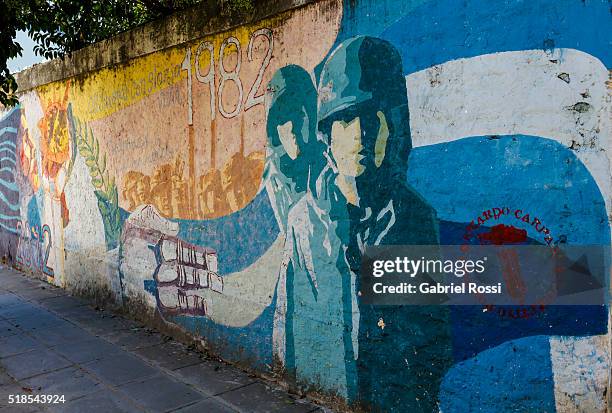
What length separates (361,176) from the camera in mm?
3596

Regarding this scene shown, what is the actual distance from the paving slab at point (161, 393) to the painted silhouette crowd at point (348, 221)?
79 centimetres

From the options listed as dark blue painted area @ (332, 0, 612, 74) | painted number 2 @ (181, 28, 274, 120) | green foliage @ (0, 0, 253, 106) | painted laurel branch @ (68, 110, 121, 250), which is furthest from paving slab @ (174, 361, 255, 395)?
green foliage @ (0, 0, 253, 106)

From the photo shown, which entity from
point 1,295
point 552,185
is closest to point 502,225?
point 552,185

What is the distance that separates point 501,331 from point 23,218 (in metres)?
8.41

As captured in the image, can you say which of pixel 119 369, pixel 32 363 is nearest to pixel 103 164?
pixel 32 363

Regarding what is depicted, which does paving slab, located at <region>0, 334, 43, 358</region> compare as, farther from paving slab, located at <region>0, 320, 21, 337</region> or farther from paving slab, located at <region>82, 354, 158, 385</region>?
paving slab, located at <region>82, 354, 158, 385</region>

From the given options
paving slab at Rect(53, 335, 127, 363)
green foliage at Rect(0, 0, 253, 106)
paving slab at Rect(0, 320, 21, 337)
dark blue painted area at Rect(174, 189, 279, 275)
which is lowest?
paving slab at Rect(53, 335, 127, 363)

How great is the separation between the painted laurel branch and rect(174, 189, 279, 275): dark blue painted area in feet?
5.92

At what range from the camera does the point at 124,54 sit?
596cm

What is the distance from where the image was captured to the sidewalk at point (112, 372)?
3979 mm

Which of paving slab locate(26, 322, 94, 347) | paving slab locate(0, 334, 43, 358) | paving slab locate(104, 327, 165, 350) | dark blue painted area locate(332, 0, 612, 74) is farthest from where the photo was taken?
paving slab locate(26, 322, 94, 347)

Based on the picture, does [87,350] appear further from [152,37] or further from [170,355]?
[152,37]

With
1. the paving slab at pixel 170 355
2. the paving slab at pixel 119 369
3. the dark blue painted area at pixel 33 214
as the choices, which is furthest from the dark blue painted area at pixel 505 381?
the dark blue painted area at pixel 33 214

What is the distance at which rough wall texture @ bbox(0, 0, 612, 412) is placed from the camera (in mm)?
2762
